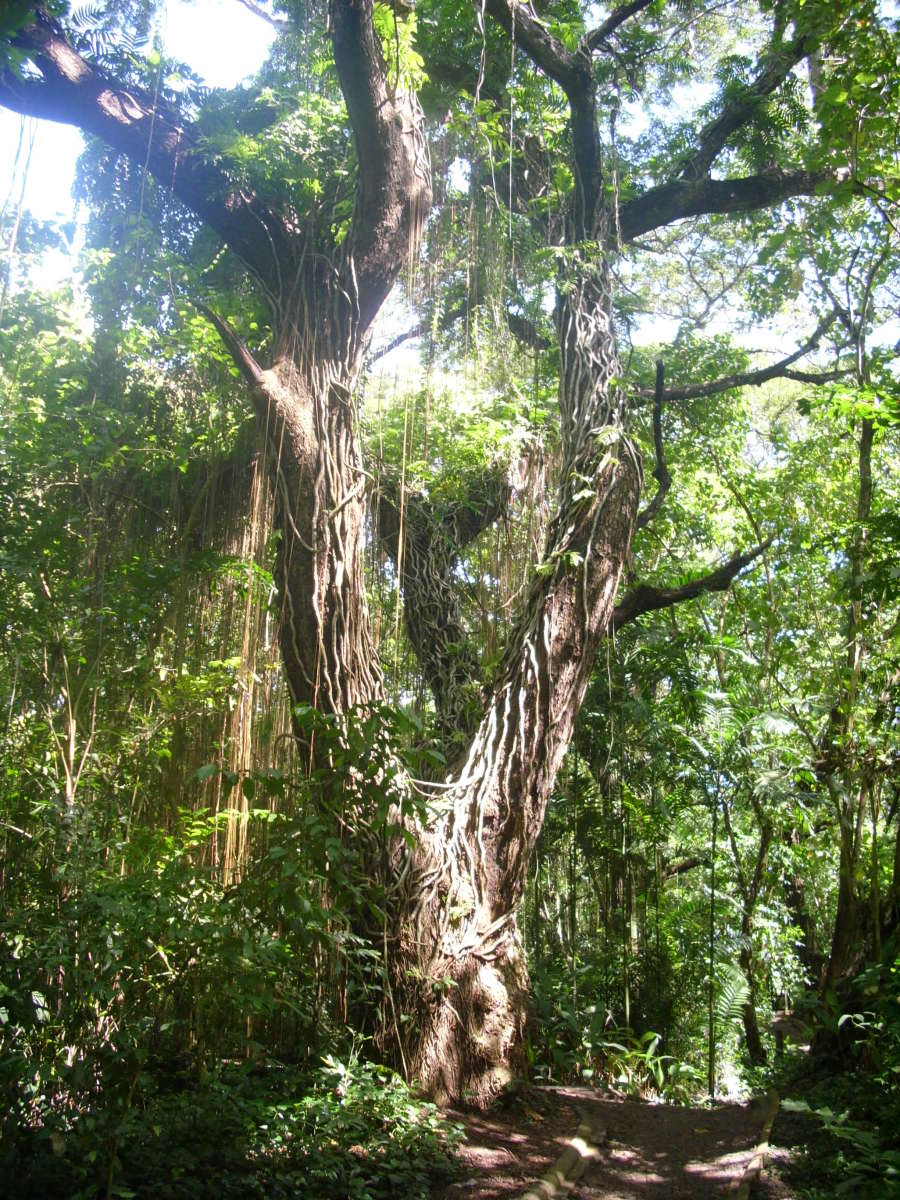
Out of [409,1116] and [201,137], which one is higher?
[201,137]

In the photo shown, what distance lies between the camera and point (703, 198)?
6848mm

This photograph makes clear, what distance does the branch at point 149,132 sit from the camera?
4.46 meters

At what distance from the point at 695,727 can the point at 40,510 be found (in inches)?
174

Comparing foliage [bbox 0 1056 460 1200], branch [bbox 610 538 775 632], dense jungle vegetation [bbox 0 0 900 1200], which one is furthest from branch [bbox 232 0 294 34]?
foliage [bbox 0 1056 460 1200]

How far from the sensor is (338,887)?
350 centimetres

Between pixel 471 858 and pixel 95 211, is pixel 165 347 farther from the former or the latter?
pixel 471 858

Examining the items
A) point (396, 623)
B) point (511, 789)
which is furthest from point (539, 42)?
point (511, 789)

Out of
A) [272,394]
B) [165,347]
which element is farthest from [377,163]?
[165,347]

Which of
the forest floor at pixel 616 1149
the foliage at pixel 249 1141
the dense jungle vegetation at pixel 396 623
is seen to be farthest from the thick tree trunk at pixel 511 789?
the foliage at pixel 249 1141

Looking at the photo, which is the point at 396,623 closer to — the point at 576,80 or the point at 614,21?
the point at 576,80

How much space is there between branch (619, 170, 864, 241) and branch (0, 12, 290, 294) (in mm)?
3095

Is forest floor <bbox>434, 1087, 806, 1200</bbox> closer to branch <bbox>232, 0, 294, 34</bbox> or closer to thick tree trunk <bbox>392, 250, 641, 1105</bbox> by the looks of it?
thick tree trunk <bbox>392, 250, 641, 1105</bbox>

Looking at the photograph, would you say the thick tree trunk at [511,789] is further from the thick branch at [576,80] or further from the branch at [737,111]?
the branch at [737,111]

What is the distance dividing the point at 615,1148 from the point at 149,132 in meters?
5.43
